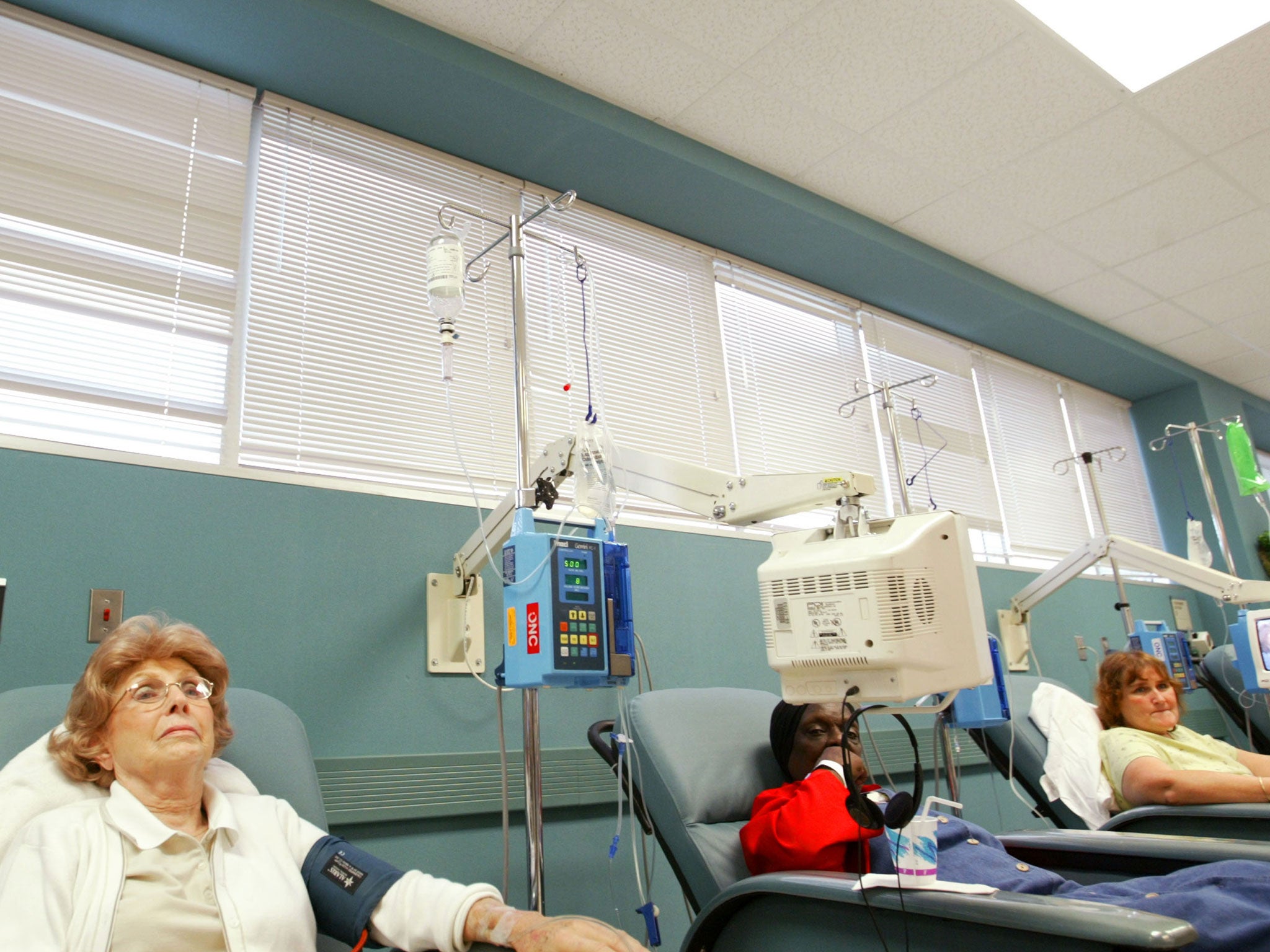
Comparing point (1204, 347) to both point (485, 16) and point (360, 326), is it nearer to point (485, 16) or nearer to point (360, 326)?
point (485, 16)

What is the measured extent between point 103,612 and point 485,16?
1731 mm

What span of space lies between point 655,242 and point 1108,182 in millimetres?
1649

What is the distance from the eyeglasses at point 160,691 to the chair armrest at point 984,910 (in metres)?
0.90

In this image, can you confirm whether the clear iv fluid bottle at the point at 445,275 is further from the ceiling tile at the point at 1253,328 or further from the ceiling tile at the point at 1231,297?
the ceiling tile at the point at 1253,328

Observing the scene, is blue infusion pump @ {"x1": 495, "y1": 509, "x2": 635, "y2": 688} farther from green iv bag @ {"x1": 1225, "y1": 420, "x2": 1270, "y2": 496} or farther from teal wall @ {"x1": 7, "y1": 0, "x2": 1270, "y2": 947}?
green iv bag @ {"x1": 1225, "y1": 420, "x2": 1270, "y2": 496}

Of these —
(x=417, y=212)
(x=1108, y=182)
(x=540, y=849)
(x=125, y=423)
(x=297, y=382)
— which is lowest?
(x=540, y=849)

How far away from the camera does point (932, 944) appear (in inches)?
49.7

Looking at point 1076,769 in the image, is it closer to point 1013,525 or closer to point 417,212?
point 1013,525

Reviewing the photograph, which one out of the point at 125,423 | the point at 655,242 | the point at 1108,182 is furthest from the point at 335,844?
the point at 1108,182

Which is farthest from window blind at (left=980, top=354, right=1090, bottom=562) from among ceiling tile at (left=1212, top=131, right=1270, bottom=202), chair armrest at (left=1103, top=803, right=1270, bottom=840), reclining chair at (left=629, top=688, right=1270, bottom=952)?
reclining chair at (left=629, top=688, right=1270, bottom=952)

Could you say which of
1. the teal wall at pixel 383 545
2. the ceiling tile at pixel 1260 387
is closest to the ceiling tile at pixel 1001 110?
the teal wall at pixel 383 545

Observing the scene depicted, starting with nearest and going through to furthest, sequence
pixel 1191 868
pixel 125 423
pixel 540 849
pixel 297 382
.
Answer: pixel 1191 868 → pixel 540 849 → pixel 125 423 → pixel 297 382

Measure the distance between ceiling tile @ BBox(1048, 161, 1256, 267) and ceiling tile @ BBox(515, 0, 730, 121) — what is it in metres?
1.74

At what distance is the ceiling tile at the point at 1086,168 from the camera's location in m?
3.03
